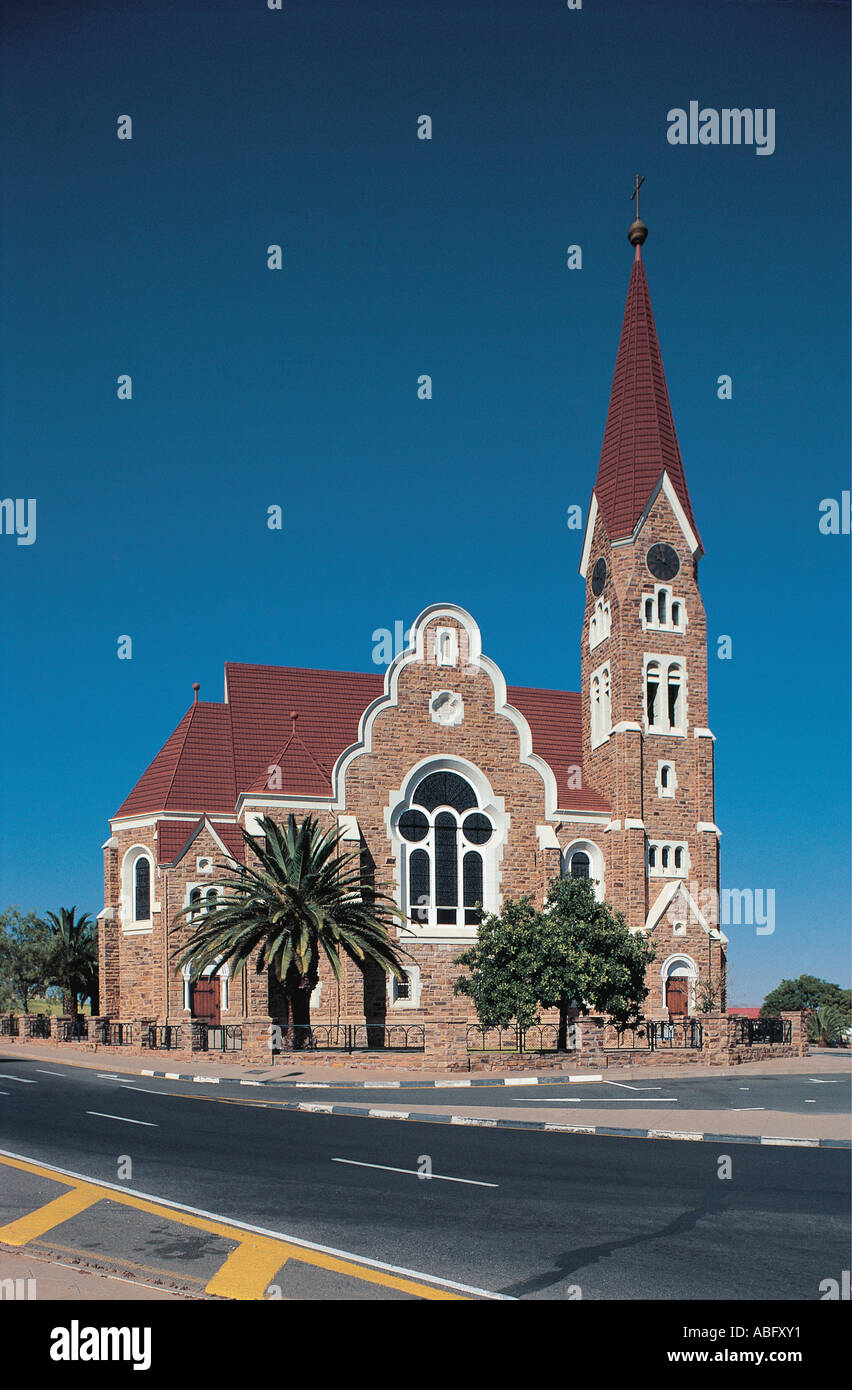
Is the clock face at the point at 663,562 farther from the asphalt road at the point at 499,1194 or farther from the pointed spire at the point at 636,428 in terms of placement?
the asphalt road at the point at 499,1194

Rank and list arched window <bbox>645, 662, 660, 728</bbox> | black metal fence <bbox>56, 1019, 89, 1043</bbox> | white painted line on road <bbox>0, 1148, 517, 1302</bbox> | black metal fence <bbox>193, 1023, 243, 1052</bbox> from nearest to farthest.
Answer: white painted line on road <bbox>0, 1148, 517, 1302</bbox> → black metal fence <bbox>193, 1023, 243, 1052</bbox> → black metal fence <bbox>56, 1019, 89, 1043</bbox> → arched window <bbox>645, 662, 660, 728</bbox>

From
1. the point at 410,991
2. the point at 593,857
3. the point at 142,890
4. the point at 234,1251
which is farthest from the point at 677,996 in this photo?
the point at 234,1251

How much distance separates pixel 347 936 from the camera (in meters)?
32.5

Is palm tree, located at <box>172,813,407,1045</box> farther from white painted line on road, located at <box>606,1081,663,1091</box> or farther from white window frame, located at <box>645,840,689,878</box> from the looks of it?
white window frame, located at <box>645,840,689,878</box>

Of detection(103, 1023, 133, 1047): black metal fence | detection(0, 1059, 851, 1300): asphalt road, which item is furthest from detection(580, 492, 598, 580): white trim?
detection(0, 1059, 851, 1300): asphalt road

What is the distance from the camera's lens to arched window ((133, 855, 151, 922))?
1686 inches

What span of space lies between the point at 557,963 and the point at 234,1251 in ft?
79.1

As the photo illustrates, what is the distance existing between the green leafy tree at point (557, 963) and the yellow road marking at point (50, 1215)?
69.9 ft

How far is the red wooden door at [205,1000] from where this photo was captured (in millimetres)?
40188

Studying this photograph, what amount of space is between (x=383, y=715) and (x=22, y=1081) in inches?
821

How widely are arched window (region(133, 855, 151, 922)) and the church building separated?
0.07m

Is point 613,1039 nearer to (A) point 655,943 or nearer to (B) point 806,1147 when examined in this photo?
(A) point 655,943

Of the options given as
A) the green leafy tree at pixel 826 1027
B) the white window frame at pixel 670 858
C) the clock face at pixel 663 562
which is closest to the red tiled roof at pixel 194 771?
the white window frame at pixel 670 858
